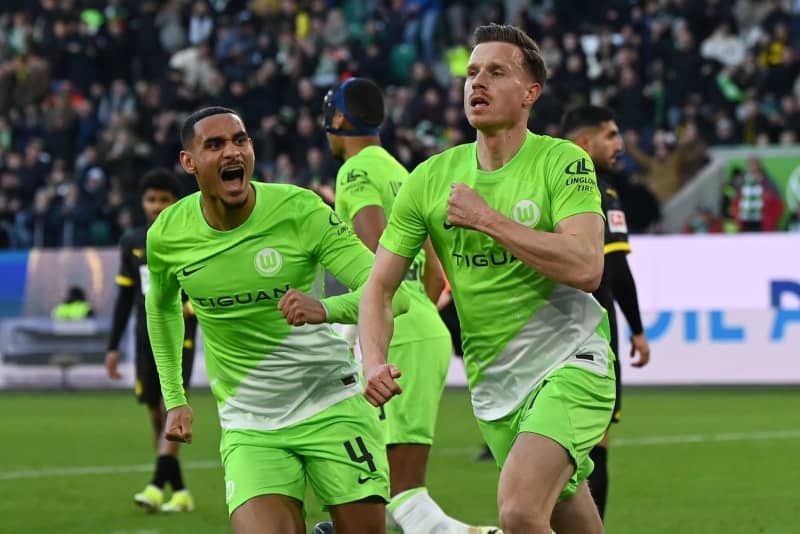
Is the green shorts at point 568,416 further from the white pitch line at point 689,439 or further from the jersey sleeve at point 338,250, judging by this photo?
the white pitch line at point 689,439

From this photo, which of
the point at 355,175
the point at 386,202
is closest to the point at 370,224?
the point at 386,202

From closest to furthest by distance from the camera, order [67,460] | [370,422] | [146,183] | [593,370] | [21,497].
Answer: [593,370], [370,422], [146,183], [21,497], [67,460]

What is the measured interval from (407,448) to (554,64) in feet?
57.7

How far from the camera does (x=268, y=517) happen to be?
612 cm

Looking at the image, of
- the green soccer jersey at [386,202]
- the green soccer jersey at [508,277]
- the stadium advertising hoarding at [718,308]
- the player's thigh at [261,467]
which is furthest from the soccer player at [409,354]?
the stadium advertising hoarding at [718,308]

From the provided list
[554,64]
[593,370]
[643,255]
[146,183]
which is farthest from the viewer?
[554,64]

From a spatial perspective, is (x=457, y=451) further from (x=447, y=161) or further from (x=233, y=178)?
(x=447, y=161)

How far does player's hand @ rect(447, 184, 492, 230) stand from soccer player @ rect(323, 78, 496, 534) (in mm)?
2672

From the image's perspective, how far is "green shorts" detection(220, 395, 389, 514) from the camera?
20.7 feet

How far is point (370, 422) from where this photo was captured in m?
6.56

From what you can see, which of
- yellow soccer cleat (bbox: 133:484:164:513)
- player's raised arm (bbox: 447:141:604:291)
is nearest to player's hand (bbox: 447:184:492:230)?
player's raised arm (bbox: 447:141:604:291)

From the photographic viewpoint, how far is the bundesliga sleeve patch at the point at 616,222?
839 cm

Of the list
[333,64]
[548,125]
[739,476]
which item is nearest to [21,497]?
[739,476]

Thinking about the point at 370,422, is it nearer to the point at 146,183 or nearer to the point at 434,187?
the point at 434,187
